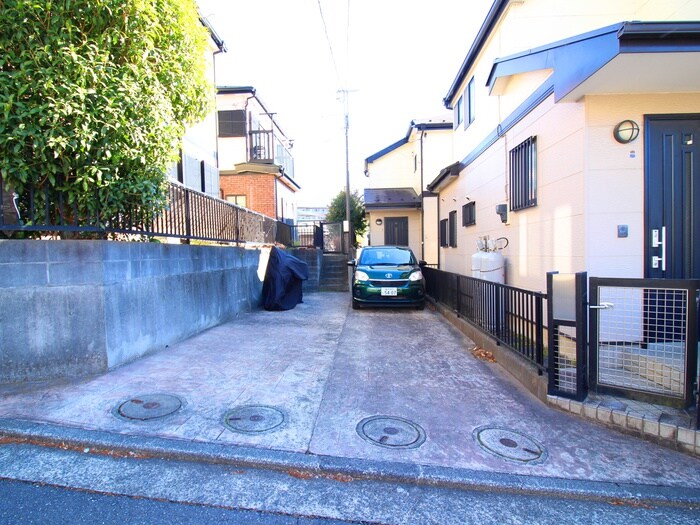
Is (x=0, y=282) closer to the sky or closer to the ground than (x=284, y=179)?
closer to the ground

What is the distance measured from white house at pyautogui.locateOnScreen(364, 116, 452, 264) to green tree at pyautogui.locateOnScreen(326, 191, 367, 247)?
4.49m

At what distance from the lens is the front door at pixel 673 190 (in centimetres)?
421

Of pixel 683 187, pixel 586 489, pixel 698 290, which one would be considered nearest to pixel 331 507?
pixel 586 489

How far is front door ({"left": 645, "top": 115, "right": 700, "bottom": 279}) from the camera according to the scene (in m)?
4.21

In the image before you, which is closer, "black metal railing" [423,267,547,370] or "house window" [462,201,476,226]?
"black metal railing" [423,267,547,370]

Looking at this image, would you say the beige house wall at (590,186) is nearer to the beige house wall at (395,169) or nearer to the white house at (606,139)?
the white house at (606,139)

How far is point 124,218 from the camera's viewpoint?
14.4 feet

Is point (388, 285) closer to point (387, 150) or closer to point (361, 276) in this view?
point (361, 276)

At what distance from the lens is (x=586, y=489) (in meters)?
2.36

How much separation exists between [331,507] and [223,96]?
15.2 m

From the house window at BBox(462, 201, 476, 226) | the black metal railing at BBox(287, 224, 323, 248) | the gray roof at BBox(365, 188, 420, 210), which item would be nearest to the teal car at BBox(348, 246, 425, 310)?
the house window at BBox(462, 201, 476, 226)

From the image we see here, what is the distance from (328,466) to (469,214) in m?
7.64

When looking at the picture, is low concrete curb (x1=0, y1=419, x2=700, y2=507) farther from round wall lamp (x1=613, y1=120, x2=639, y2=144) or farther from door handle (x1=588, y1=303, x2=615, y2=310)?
round wall lamp (x1=613, y1=120, x2=639, y2=144)

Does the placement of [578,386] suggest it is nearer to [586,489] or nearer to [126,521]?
[586,489]
